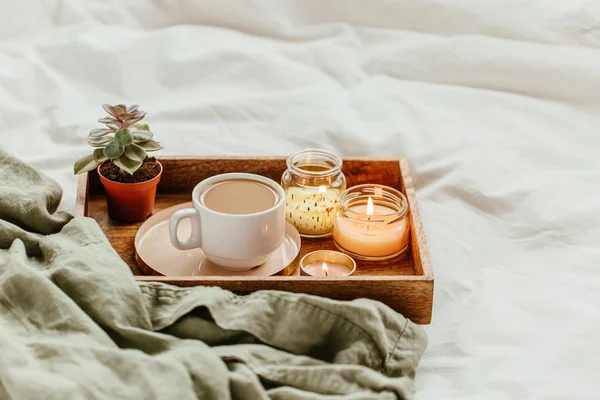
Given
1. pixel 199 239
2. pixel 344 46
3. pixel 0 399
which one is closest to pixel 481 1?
pixel 344 46

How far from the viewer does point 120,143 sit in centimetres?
89

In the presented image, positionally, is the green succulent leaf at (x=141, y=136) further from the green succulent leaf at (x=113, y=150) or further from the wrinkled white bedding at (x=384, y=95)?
the wrinkled white bedding at (x=384, y=95)

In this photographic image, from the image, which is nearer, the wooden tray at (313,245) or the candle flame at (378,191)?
the wooden tray at (313,245)

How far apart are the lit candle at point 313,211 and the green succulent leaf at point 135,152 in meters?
0.17

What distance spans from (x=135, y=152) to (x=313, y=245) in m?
0.22

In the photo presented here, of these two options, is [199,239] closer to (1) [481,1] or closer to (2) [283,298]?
(2) [283,298]

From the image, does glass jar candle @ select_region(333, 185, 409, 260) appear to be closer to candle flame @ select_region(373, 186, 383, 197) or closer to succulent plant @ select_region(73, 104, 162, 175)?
candle flame @ select_region(373, 186, 383, 197)

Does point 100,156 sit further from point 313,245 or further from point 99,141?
point 313,245

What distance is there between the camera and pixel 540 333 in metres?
0.78

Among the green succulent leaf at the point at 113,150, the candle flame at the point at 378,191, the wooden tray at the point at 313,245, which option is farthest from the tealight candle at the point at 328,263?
the green succulent leaf at the point at 113,150

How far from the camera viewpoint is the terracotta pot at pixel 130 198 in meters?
0.92

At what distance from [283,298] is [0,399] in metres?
0.24

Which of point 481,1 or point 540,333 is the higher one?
point 481,1

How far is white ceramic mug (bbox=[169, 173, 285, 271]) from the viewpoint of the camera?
31.8 inches
